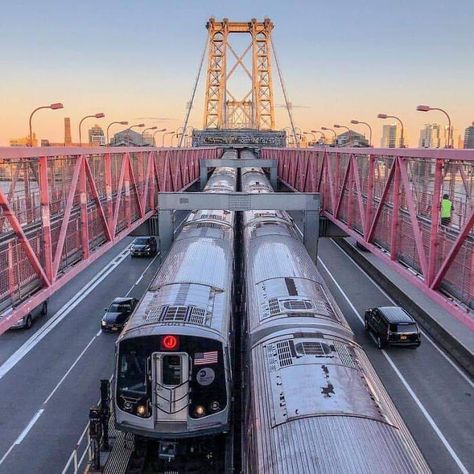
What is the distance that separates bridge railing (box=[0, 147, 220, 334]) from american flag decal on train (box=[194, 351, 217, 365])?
2921 mm

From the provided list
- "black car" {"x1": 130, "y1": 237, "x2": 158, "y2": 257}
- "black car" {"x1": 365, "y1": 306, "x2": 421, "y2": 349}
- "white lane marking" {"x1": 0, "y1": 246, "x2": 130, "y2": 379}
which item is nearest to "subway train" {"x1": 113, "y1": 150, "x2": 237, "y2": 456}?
"white lane marking" {"x1": 0, "y1": 246, "x2": 130, "y2": 379}

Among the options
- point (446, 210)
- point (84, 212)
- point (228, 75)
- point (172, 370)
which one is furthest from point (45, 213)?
point (228, 75)

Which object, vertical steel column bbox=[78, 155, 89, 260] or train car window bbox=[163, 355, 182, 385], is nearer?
train car window bbox=[163, 355, 182, 385]

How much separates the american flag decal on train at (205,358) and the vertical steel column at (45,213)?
3060 millimetres

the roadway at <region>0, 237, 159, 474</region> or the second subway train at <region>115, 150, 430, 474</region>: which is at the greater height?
the second subway train at <region>115, 150, 430, 474</region>

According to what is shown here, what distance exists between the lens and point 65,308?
2267 centimetres

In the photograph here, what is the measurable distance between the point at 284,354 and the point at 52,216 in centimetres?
582

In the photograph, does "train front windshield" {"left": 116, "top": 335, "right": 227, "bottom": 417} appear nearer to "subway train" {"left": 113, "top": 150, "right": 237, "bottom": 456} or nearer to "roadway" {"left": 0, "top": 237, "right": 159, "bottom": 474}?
"subway train" {"left": 113, "top": 150, "right": 237, "bottom": 456}

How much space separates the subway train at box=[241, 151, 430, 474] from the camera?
603 centimetres

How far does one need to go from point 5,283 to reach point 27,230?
1512 millimetres

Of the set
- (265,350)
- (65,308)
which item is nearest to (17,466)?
(265,350)

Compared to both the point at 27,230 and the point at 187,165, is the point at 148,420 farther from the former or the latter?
the point at 187,165

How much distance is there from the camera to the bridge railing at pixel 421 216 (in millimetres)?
8406

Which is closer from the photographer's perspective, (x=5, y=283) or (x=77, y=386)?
(x=5, y=283)
